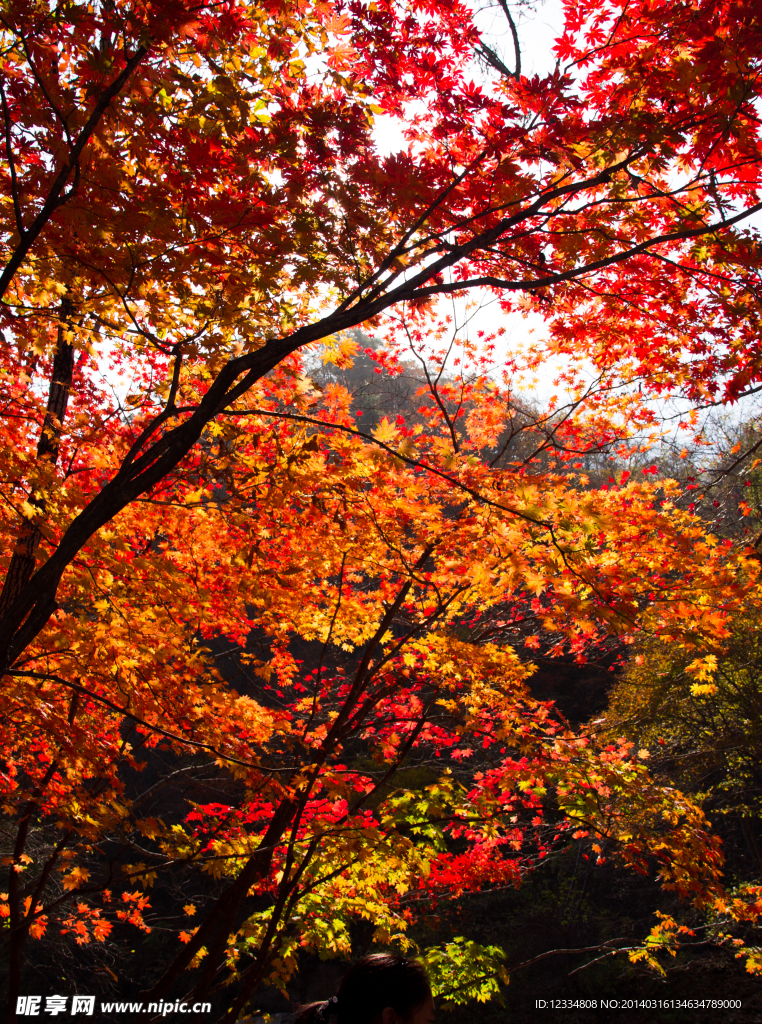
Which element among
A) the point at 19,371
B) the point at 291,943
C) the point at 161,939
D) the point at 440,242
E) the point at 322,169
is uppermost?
the point at 19,371

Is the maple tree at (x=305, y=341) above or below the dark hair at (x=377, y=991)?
above

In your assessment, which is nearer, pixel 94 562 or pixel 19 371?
pixel 94 562

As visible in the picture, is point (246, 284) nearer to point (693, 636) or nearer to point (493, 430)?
point (693, 636)

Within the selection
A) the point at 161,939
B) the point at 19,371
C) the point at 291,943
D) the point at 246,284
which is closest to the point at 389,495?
the point at 246,284

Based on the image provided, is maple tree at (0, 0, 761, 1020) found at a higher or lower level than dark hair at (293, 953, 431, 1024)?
higher

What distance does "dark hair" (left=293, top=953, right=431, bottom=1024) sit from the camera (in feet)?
6.05

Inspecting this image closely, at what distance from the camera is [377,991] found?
6.09 feet

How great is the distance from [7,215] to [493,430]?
4337mm

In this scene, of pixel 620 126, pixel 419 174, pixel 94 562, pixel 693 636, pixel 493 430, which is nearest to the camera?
pixel 620 126

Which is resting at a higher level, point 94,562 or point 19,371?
point 19,371

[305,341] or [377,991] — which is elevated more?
[305,341]

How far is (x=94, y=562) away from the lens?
4031 millimetres

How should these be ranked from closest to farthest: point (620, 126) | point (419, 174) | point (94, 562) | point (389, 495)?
point (620, 126) < point (419, 174) < point (389, 495) < point (94, 562)

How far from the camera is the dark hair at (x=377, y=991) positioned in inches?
72.6
